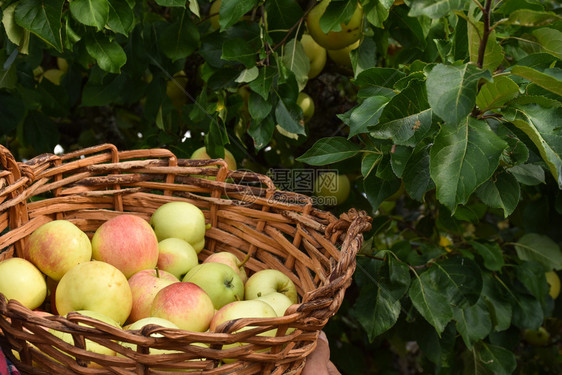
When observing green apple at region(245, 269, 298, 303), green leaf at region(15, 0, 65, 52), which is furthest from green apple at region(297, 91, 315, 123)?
green leaf at region(15, 0, 65, 52)

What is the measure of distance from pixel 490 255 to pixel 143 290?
2.75 ft

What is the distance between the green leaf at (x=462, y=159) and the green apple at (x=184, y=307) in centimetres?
42

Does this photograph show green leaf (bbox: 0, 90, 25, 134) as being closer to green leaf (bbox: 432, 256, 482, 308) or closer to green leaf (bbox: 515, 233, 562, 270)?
green leaf (bbox: 432, 256, 482, 308)

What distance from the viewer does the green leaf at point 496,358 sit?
4.85ft

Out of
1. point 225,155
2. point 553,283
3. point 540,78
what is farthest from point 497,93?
point 553,283

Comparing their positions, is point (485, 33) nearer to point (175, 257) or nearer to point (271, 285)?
point (271, 285)

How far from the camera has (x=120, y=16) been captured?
1.19 meters

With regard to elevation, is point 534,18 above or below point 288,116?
above

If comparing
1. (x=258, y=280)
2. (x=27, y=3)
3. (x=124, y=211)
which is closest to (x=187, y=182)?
(x=124, y=211)

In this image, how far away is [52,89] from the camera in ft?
5.75

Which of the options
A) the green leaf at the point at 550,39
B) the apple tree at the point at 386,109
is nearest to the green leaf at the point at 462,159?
the apple tree at the point at 386,109

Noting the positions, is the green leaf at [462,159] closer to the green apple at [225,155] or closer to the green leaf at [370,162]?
the green leaf at [370,162]

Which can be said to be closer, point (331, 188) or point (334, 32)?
point (334, 32)

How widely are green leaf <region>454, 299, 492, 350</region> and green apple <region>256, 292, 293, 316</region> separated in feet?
1.63
